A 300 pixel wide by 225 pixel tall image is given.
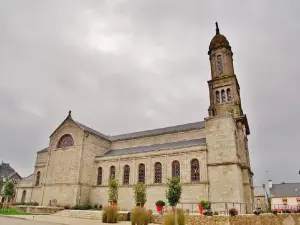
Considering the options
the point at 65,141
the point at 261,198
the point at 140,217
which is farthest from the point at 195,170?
the point at 261,198

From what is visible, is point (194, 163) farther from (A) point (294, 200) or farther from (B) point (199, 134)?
(A) point (294, 200)

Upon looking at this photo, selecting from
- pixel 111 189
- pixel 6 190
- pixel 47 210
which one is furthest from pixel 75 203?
pixel 6 190

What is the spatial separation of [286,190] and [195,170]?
38.4 metres

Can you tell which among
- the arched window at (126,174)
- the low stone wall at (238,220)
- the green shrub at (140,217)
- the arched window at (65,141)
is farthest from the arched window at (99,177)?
the green shrub at (140,217)

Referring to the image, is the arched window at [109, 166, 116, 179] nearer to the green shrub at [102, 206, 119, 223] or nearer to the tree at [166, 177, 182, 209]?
the tree at [166, 177, 182, 209]

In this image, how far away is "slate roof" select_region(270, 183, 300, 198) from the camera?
50.5 metres

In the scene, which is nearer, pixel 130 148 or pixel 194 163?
pixel 194 163

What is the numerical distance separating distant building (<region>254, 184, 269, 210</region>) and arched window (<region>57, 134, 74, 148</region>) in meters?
39.7

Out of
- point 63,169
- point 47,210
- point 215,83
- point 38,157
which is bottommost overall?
point 47,210

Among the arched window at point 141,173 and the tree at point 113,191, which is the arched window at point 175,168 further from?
the tree at point 113,191

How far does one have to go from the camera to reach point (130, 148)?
3634 centimetres

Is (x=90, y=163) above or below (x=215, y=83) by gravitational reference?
below

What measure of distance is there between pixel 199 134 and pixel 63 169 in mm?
19729

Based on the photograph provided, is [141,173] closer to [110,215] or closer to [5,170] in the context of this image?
[110,215]
